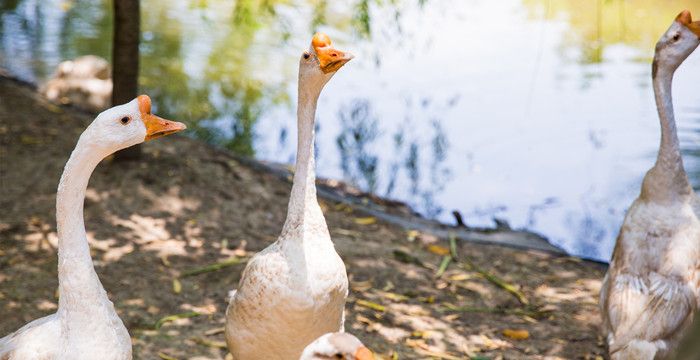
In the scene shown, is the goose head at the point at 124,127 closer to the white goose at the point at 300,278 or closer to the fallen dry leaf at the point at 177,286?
the white goose at the point at 300,278

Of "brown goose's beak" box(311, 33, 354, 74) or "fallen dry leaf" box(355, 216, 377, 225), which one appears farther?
"fallen dry leaf" box(355, 216, 377, 225)

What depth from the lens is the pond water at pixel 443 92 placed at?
923 cm

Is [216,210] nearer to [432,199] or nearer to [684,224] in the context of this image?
[432,199]

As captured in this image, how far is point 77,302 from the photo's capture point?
368 centimetres

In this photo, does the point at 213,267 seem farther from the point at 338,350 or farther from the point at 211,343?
the point at 338,350

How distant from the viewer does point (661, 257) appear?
503cm

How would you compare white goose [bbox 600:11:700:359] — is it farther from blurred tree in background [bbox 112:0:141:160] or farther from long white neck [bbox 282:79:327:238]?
blurred tree in background [bbox 112:0:141:160]

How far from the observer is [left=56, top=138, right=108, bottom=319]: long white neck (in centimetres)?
366

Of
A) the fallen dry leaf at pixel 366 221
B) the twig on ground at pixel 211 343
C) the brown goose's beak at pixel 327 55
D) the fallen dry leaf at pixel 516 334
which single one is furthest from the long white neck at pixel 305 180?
the fallen dry leaf at pixel 366 221

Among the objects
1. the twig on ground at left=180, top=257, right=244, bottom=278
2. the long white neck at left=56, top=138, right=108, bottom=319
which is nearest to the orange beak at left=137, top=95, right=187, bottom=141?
the long white neck at left=56, top=138, right=108, bottom=319

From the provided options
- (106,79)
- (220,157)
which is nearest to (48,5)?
(106,79)

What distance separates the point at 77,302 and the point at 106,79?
6.85 m

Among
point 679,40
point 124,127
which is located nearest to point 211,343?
point 124,127

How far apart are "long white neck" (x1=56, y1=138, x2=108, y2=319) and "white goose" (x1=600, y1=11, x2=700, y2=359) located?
2.86 meters
